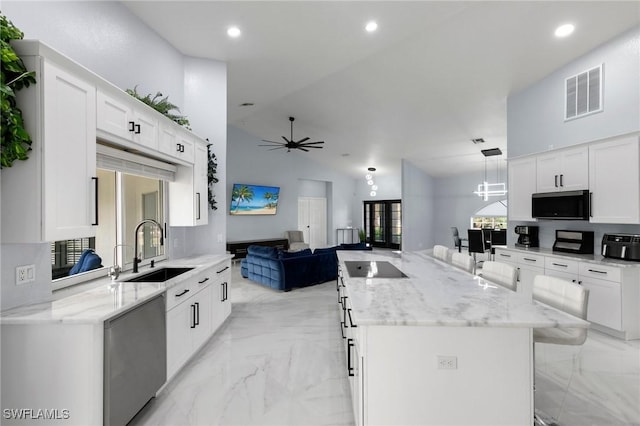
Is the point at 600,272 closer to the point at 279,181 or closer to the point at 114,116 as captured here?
the point at 114,116

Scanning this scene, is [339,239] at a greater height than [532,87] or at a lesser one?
lesser

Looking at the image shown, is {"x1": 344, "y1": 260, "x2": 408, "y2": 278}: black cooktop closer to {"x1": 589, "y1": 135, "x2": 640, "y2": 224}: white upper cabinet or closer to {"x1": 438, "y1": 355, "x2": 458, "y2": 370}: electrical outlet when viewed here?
{"x1": 438, "y1": 355, "x2": 458, "y2": 370}: electrical outlet

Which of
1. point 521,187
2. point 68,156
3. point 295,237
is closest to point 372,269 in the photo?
point 68,156

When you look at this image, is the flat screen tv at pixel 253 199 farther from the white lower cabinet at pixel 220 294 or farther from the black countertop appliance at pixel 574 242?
the black countertop appliance at pixel 574 242

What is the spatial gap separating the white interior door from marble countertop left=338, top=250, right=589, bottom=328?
331 inches

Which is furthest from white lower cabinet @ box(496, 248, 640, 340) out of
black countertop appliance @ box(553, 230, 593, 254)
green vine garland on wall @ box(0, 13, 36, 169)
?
green vine garland on wall @ box(0, 13, 36, 169)

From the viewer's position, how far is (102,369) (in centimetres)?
167

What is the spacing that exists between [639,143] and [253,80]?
4844 millimetres

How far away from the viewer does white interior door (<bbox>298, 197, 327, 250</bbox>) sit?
10.8 metres

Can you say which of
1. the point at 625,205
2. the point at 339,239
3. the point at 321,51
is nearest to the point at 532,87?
the point at 625,205

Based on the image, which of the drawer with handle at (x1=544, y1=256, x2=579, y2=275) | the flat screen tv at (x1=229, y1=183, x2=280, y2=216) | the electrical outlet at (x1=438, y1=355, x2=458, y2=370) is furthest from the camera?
the flat screen tv at (x1=229, y1=183, x2=280, y2=216)

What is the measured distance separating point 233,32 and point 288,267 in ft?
12.0

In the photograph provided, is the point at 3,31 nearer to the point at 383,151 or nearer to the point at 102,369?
the point at 102,369

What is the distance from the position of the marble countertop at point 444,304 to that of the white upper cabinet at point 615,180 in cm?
244
